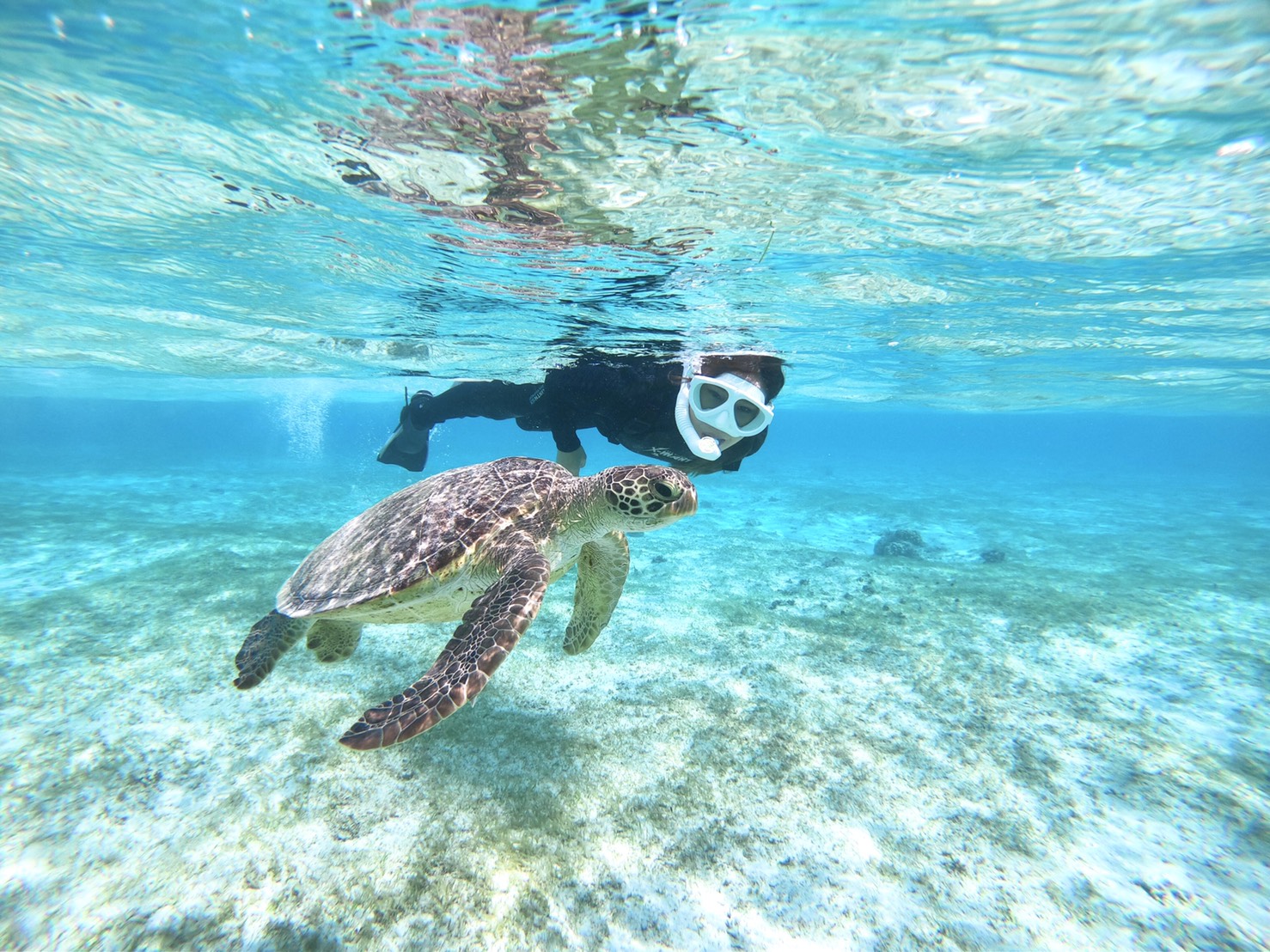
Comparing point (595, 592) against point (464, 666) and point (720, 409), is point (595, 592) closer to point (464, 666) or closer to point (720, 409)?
point (464, 666)

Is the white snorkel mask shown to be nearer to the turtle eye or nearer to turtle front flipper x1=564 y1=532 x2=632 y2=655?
turtle front flipper x1=564 y1=532 x2=632 y2=655

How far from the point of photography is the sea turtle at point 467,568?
10.3 ft

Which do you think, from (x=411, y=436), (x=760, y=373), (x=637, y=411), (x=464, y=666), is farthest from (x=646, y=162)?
(x=411, y=436)

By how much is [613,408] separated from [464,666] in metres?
5.28

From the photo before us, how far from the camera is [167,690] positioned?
17.3 ft

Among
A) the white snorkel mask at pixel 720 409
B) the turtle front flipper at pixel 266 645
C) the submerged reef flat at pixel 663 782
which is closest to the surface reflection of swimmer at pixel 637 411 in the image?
the white snorkel mask at pixel 720 409

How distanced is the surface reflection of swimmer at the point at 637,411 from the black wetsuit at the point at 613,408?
0.05ft

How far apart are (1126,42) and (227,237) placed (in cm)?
1148

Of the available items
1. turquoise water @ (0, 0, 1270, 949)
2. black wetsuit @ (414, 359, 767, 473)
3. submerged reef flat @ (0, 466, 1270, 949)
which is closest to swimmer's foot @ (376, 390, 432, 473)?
black wetsuit @ (414, 359, 767, 473)

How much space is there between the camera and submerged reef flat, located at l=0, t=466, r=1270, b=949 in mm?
3094

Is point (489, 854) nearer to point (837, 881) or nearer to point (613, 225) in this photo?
point (837, 881)

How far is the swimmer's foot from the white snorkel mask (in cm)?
593

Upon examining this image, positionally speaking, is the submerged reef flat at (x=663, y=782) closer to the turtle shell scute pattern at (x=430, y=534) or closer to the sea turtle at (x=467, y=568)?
the sea turtle at (x=467, y=568)

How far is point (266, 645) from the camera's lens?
16.0 ft
